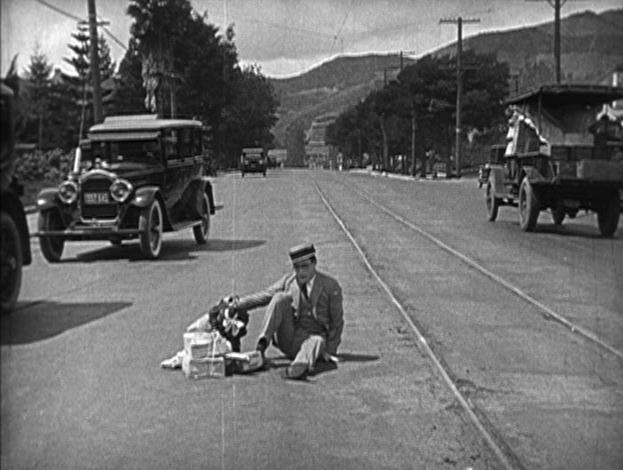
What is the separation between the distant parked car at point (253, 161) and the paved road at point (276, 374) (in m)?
0.08

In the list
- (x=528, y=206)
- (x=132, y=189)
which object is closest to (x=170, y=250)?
(x=132, y=189)

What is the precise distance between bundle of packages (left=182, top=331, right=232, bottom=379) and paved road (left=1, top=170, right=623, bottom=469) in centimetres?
7

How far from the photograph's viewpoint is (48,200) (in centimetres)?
402

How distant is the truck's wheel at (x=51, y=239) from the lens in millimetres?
3990

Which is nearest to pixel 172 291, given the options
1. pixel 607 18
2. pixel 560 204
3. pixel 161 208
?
pixel 161 208

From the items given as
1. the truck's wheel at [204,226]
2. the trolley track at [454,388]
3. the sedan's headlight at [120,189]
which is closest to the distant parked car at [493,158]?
the trolley track at [454,388]

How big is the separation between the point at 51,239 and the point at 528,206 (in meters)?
9.04

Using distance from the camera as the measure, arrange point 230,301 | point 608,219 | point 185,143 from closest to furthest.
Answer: point 185,143 → point 230,301 → point 608,219

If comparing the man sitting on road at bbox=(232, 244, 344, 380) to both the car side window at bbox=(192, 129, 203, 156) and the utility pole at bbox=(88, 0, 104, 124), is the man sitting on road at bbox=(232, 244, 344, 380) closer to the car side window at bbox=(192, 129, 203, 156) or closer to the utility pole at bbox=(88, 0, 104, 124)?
the car side window at bbox=(192, 129, 203, 156)

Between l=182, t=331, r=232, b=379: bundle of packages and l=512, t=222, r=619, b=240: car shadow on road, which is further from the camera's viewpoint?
l=512, t=222, r=619, b=240: car shadow on road

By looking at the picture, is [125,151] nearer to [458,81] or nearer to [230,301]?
[230,301]

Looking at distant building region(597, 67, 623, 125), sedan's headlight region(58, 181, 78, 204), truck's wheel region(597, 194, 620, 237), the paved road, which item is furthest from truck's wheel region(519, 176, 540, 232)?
sedan's headlight region(58, 181, 78, 204)

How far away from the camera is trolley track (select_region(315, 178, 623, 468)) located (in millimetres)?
4520

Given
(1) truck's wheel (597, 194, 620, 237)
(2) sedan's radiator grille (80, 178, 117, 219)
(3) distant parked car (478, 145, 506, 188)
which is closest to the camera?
(2) sedan's radiator grille (80, 178, 117, 219)
